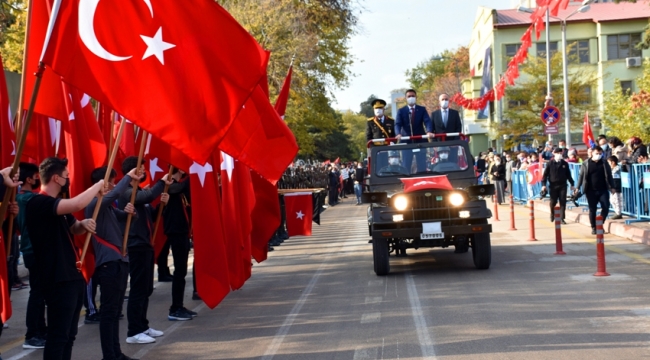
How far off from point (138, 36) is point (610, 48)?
66.6m

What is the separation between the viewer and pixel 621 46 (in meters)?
68.8

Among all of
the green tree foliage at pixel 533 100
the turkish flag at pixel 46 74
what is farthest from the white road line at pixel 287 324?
the green tree foliage at pixel 533 100

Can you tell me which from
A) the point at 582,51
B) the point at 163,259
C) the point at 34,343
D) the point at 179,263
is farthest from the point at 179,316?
the point at 582,51

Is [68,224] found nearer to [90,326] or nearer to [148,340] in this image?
[148,340]

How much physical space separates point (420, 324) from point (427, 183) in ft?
15.0

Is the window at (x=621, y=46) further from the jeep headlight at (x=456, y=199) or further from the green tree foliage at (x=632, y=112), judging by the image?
the jeep headlight at (x=456, y=199)

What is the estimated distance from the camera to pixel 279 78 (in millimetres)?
33250

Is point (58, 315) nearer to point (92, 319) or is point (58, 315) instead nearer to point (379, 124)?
point (92, 319)

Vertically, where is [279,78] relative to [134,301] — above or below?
above

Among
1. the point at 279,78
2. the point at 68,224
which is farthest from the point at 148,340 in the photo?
the point at 279,78

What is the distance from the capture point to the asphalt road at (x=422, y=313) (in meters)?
8.35

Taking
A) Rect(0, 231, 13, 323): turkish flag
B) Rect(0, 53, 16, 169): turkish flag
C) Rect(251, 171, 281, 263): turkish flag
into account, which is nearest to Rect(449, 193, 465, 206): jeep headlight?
Rect(251, 171, 281, 263): turkish flag

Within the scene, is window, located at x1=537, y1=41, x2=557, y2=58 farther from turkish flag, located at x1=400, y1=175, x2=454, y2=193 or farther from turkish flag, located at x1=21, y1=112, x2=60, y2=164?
turkish flag, located at x1=21, y1=112, x2=60, y2=164

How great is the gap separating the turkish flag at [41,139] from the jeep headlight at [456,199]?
5898 millimetres
